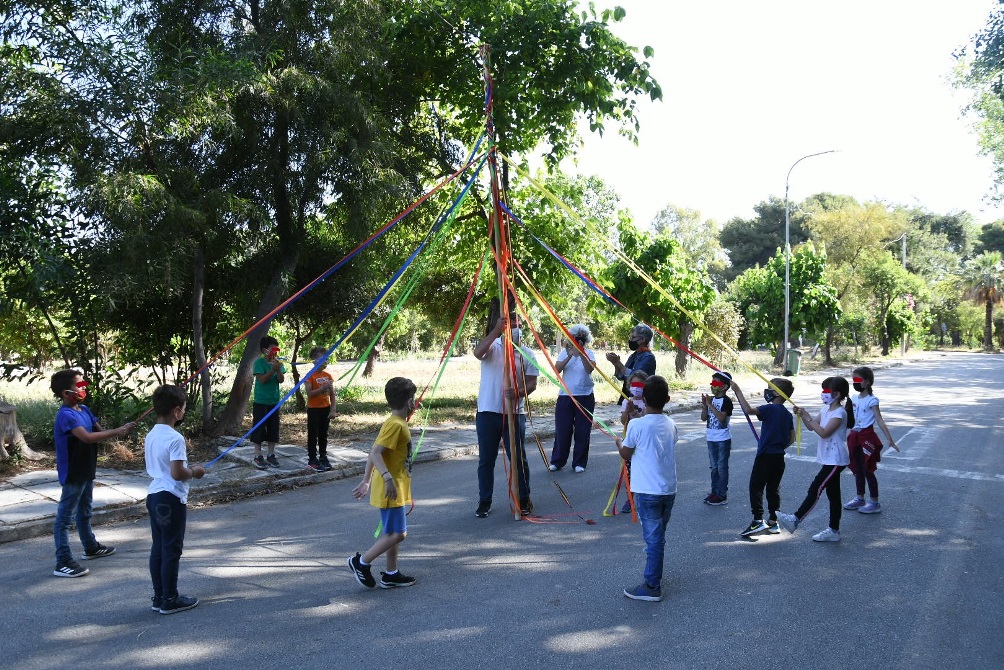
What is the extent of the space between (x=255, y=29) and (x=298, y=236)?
2860 mm

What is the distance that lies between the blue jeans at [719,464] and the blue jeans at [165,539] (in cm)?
486

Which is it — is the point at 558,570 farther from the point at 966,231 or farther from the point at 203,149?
the point at 966,231

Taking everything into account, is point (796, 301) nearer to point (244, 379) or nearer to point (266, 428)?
point (244, 379)

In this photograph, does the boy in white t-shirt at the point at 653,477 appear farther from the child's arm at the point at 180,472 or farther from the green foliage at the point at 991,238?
the green foliage at the point at 991,238

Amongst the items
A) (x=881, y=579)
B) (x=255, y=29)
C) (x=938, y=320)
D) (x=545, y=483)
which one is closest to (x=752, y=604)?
(x=881, y=579)

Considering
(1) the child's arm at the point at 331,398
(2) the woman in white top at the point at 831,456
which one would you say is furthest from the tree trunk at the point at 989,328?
(1) the child's arm at the point at 331,398

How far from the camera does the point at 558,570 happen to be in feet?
18.5

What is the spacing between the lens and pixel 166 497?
186 inches

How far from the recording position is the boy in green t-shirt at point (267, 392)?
877cm

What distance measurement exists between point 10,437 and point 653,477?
25.3 feet

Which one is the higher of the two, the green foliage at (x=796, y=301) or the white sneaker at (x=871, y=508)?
the green foliage at (x=796, y=301)

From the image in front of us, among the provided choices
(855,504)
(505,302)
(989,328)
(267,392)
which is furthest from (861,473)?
(989,328)

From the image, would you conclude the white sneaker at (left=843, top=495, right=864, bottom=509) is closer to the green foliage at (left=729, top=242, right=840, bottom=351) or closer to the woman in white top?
the woman in white top

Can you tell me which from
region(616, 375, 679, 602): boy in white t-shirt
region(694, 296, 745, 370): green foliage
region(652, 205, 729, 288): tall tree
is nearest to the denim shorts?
region(616, 375, 679, 602): boy in white t-shirt
